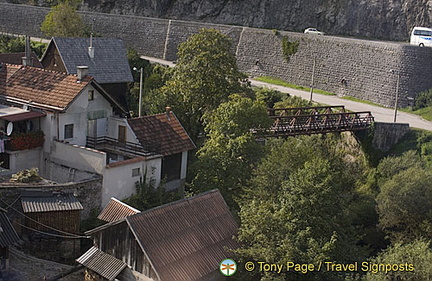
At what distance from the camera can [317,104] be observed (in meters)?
37.2

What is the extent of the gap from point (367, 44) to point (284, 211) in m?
23.3

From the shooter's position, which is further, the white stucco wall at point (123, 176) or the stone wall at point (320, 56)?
the stone wall at point (320, 56)

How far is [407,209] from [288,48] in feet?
69.3

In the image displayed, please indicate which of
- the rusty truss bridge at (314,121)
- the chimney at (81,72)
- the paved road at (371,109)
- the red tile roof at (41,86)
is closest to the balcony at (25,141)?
the red tile roof at (41,86)

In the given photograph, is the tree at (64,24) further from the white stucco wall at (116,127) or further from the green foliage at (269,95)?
the white stucco wall at (116,127)

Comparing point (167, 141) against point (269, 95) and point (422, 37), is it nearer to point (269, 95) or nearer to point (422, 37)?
point (269, 95)

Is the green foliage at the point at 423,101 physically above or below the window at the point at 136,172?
above

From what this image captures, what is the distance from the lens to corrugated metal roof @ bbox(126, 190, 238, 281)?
1761 cm

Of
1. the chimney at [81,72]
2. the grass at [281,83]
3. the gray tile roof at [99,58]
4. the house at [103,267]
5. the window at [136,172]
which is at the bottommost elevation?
the house at [103,267]

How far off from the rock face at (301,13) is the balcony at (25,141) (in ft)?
126

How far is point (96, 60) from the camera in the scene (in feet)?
115

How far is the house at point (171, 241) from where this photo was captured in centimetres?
1762

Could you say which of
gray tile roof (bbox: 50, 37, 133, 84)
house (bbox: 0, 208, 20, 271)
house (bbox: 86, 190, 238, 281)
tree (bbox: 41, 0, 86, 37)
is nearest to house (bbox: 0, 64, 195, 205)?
house (bbox: 0, 208, 20, 271)

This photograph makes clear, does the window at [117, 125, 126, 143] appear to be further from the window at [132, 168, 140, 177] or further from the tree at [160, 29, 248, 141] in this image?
the tree at [160, 29, 248, 141]
